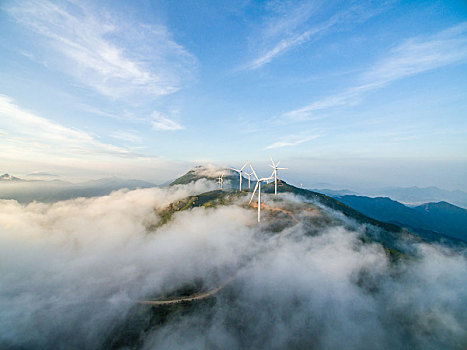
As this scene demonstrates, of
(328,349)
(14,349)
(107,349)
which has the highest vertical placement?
(328,349)

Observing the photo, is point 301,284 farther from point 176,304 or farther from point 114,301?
point 114,301

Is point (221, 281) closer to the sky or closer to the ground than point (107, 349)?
closer to the sky

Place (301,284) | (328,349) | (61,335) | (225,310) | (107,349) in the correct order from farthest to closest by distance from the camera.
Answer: (301,284)
(61,335)
(225,310)
(107,349)
(328,349)

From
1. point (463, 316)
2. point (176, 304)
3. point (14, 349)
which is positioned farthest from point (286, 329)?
point (14, 349)


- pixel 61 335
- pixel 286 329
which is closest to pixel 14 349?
pixel 61 335

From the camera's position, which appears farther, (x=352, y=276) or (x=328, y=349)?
(x=352, y=276)

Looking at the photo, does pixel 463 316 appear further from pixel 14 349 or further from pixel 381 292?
pixel 14 349

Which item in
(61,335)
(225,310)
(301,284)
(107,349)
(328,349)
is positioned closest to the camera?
(328,349)

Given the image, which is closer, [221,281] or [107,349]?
[107,349]
